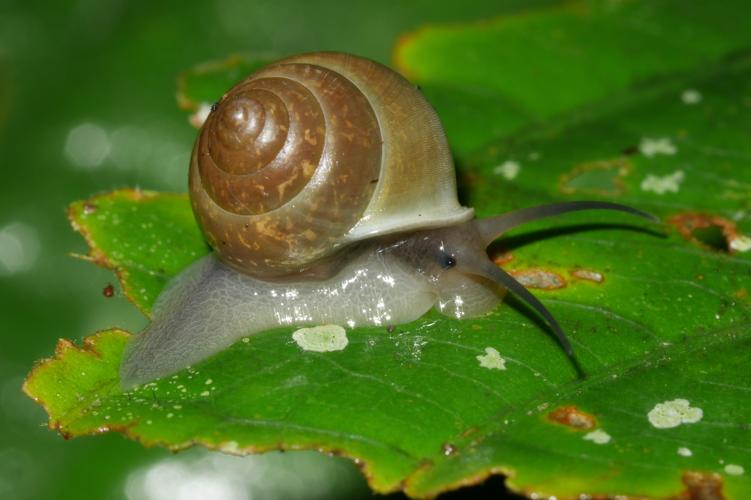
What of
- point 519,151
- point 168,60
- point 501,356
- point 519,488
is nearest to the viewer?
point 519,488

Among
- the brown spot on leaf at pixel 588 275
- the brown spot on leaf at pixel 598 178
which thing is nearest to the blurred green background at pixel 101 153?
the brown spot on leaf at pixel 588 275

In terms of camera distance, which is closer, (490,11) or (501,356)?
(501,356)

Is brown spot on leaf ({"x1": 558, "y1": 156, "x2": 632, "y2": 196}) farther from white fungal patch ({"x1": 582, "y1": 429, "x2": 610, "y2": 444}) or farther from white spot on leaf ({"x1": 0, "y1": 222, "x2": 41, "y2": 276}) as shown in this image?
white spot on leaf ({"x1": 0, "y1": 222, "x2": 41, "y2": 276})

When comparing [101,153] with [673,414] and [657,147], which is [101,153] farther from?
[673,414]

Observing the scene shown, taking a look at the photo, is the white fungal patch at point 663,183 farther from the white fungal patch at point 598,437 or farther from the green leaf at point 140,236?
Answer: the green leaf at point 140,236

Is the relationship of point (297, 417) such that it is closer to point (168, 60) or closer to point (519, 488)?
point (519, 488)

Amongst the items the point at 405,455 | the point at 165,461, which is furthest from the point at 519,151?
the point at 165,461

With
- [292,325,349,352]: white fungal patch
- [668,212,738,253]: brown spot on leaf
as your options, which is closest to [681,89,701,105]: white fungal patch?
[668,212,738,253]: brown spot on leaf
